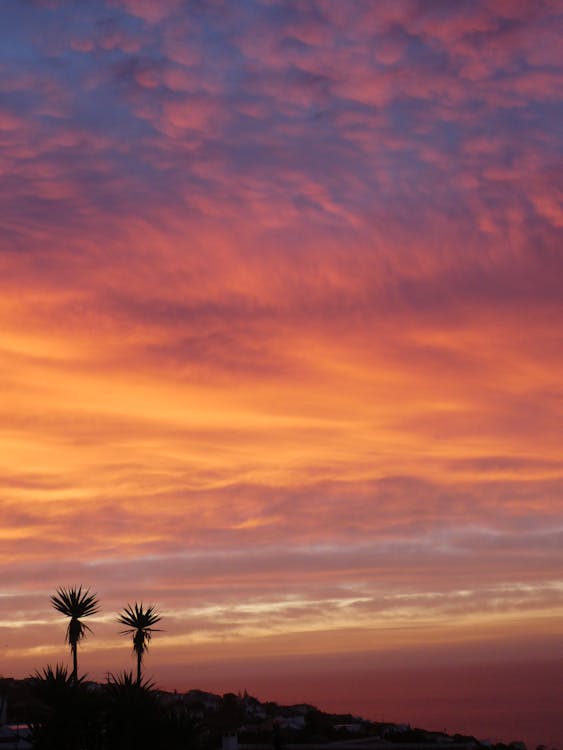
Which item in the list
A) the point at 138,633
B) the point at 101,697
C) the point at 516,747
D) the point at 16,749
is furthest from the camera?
the point at 516,747

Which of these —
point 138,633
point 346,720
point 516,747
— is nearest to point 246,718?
point 346,720

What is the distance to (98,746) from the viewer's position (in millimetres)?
36531

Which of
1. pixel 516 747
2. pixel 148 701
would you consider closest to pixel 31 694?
pixel 148 701

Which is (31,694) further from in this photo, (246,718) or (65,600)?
(246,718)

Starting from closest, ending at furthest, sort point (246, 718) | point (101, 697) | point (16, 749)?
point (101, 697), point (16, 749), point (246, 718)

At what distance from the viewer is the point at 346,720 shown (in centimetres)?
15562

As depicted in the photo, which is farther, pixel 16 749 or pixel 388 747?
pixel 388 747

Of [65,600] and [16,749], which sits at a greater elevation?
[65,600]

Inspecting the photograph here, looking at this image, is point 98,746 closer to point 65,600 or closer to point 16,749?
point 16,749

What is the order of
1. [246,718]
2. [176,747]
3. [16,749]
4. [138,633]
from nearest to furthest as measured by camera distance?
[176,747], [16,749], [138,633], [246,718]

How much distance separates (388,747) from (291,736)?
39288mm

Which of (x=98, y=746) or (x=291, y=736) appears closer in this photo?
(x=98, y=746)

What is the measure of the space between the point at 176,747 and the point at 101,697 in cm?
409

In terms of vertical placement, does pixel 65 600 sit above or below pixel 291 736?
above
